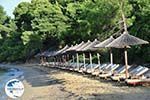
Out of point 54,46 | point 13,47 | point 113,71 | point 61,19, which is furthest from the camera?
point 13,47

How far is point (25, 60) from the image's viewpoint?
78312mm

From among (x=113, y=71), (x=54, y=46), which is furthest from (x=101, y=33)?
(x=54, y=46)

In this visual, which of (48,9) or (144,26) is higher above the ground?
(48,9)

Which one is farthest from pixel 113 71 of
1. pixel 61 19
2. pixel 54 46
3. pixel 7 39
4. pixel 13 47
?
pixel 7 39

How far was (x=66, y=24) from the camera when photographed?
172ft

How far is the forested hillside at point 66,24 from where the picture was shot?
2958 cm

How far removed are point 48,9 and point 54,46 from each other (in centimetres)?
708

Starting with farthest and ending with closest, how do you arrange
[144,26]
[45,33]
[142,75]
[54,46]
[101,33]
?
1. [54,46]
2. [45,33]
3. [101,33]
4. [144,26]
5. [142,75]

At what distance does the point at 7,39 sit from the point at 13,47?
6160 mm

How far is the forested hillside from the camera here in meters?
29.6

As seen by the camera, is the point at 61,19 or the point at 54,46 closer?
the point at 61,19

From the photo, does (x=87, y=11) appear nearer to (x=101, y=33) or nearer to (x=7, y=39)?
(x=101, y=33)

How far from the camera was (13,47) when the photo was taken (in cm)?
7731

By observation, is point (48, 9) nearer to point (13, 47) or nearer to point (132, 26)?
point (13, 47)
